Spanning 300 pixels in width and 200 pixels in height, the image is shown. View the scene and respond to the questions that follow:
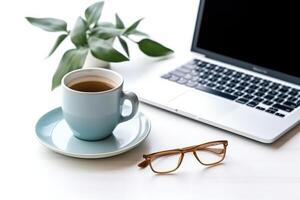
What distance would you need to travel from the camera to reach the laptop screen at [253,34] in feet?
3.94

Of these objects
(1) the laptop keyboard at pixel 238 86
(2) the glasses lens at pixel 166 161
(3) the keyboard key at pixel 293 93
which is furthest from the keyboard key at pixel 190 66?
(2) the glasses lens at pixel 166 161

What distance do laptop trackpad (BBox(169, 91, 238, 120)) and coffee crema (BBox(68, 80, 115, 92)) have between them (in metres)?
0.15

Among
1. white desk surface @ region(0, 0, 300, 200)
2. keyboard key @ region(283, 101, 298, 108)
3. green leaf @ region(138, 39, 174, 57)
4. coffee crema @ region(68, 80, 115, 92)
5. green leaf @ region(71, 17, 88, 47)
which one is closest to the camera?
white desk surface @ region(0, 0, 300, 200)

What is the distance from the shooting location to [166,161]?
0.97 metres

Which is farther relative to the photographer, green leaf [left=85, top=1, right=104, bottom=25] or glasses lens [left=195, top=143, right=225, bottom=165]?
green leaf [left=85, top=1, right=104, bottom=25]

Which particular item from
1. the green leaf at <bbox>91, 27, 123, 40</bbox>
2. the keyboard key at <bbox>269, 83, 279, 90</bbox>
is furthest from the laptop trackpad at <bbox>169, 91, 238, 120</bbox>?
the green leaf at <bbox>91, 27, 123, 40</bbox>

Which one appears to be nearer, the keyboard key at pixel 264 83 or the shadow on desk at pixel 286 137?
the shadow on desk at pixel 286 137

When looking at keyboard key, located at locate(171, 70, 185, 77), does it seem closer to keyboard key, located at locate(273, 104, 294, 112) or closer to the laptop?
the laptop

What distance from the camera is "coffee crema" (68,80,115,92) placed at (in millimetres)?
997

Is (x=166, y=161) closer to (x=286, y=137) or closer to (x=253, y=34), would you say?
(x=286, y=137)

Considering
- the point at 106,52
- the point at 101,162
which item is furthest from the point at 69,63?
the point at 101,162

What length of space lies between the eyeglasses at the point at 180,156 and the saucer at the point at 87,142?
39mm

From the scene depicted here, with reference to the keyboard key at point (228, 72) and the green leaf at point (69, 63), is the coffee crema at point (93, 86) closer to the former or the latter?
the green leaf at point (69, 63)

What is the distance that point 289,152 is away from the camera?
3.29ft
